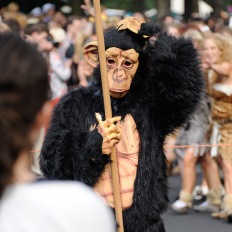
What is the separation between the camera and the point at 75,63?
11.6 metres

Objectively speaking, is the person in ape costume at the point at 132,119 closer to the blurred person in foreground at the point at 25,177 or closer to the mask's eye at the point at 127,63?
the mask's eye at the point at 127,63

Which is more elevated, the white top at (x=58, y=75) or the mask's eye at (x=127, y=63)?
the mask's eye at (x=127, y=63)

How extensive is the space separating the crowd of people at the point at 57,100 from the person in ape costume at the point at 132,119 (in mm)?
218

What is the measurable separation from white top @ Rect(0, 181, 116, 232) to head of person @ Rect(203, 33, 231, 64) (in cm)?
618

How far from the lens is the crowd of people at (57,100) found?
1771 mm

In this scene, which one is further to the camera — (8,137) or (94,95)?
(94,95)

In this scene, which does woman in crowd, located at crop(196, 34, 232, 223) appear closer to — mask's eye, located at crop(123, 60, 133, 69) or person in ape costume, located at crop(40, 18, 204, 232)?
person in ape costume, located at crop(40, 18, 204, 232)

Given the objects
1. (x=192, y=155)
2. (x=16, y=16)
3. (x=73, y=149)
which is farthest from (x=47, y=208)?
(x=16, y=16)

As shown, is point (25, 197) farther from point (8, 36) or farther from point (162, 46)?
point (162, 46)

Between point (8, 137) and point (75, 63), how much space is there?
985cm

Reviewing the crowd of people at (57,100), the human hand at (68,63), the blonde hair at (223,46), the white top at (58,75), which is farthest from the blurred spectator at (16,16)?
the blonde hair at (223,46)

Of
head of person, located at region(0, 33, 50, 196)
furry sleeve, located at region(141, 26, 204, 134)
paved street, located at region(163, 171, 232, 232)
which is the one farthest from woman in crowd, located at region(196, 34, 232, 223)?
head of person, located at region(0, 33, 50, 196)

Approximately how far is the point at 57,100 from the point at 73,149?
386 centimetres

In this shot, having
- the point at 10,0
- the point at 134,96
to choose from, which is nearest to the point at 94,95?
the point at 134,96
